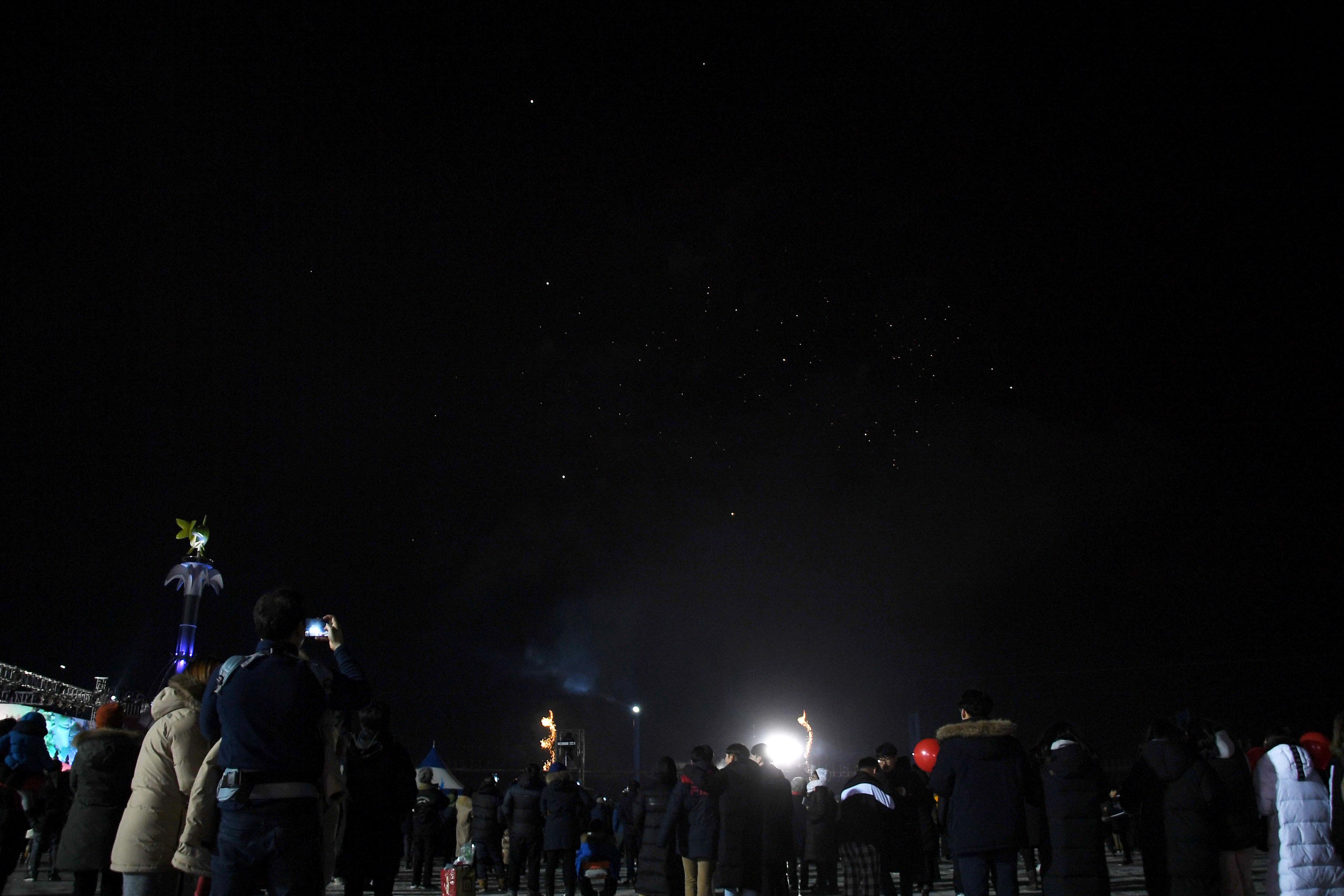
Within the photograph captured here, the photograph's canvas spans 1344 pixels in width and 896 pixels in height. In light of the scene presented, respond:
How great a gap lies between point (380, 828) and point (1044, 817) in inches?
198

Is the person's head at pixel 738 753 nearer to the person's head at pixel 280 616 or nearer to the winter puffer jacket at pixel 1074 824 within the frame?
the winter puffer jacket at pixel 1074 824

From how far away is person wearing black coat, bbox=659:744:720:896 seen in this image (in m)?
9.15

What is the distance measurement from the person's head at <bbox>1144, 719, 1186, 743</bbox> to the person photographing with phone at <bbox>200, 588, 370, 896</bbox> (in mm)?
6481

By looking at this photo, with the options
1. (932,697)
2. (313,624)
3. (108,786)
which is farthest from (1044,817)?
(313,624)

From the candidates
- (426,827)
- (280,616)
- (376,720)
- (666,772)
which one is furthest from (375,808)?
(426,827)

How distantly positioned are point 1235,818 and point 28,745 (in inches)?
377

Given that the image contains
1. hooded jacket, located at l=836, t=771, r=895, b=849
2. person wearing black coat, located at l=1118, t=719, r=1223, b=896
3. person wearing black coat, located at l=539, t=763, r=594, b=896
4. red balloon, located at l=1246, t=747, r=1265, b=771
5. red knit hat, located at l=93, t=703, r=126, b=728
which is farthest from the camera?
red balloon, located at l=1246, t=747, r=1265, b=771

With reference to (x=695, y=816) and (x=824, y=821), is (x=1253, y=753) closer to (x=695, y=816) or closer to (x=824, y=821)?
(x=824, y=821)

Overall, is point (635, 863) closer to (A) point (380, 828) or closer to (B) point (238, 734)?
(A) point (380, 828)

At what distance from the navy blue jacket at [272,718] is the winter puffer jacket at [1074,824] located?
549 centimetres

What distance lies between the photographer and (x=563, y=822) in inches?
473

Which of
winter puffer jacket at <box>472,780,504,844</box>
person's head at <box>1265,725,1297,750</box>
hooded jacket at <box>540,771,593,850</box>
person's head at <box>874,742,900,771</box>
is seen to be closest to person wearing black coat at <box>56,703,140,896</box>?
hooded jacket at <box>540,771,593,850</box>

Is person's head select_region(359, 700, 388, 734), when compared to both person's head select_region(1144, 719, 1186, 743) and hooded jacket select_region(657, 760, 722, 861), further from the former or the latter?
person's head select_region(1144, 719, 1186, 743)

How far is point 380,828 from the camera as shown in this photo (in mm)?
6559
